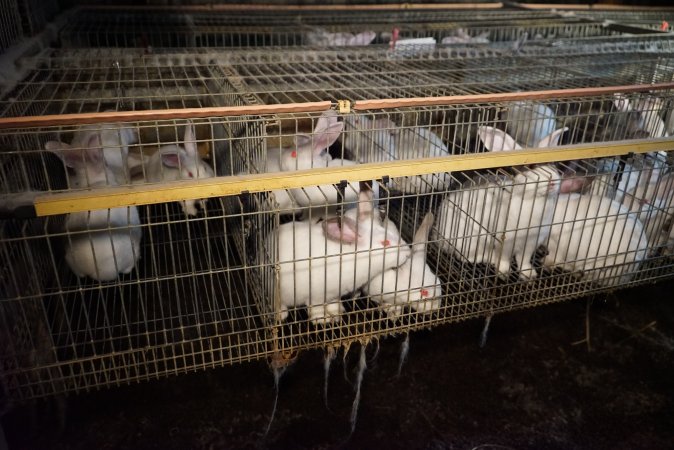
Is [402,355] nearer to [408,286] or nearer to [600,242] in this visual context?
[408,286]

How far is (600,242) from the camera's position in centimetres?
210

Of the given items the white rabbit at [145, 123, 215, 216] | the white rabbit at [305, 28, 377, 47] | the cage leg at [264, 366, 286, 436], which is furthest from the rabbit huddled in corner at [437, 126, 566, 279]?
the white rabbit at [305, 28, 377, 47]

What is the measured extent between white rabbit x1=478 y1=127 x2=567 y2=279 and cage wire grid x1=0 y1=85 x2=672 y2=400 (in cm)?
7

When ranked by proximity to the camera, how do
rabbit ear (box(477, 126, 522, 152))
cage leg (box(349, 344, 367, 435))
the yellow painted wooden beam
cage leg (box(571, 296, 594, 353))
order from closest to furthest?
the yellow painted wooden beam → cage leg (box(349, 344, 367, 435)) → rabbit ear (box(477, 126, 522, 152)) → cage leg (box(571, 296, 594, 353))

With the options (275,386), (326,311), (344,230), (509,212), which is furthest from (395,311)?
(509,212)

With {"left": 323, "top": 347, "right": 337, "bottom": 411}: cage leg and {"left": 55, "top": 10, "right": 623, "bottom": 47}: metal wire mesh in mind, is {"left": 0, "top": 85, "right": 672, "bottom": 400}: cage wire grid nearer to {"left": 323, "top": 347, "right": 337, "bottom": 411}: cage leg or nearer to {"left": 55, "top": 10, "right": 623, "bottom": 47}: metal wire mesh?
{"left": 323, "top": 347, "right": 337, "bottom": 411}: cage leg

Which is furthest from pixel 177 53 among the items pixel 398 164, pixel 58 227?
pixel 398 164

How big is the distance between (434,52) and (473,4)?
2624 mm

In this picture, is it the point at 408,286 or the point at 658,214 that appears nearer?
the point at 408,286

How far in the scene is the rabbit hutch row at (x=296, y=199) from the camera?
1.56 m

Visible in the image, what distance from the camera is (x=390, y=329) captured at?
1858 mm

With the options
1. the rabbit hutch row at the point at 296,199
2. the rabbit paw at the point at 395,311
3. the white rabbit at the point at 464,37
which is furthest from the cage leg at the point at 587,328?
the white rabbit at the point at 464,37

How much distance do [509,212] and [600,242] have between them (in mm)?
369

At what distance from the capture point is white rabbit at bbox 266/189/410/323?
1.83m
